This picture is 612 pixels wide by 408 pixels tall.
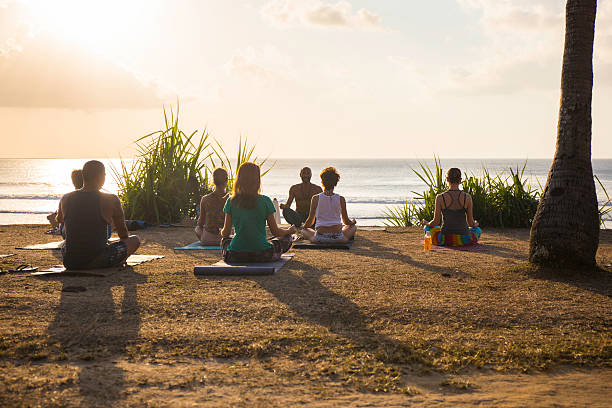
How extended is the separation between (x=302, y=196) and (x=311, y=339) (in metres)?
6.68

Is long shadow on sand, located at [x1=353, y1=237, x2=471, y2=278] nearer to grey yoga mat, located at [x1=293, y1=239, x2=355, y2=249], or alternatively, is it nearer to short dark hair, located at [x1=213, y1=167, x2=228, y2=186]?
grey yoga mat, located at [x1=293, y1=239, x2=355, y2=249]

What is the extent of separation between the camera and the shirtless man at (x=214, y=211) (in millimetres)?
8227

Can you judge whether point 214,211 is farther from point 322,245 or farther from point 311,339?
point 311,339

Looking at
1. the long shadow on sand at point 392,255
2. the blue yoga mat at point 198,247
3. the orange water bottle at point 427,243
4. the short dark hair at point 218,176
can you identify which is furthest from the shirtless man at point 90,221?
the orange water bottle at point 427,243

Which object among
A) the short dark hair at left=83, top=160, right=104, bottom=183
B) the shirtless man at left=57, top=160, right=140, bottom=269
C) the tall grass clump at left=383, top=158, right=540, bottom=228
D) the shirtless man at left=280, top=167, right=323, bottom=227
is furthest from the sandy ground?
the tall grass clump at left=383, top=158, right=540, bottom=228

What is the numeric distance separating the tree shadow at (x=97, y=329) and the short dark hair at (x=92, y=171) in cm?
104

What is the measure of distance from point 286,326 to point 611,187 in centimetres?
4870

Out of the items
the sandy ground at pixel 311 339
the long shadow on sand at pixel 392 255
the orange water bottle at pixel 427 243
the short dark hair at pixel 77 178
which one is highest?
the short dark hair at pixel 77 178

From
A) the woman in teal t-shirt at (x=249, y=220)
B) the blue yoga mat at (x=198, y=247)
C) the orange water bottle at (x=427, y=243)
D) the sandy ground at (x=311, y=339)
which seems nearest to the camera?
the sandy ground at (x=311, y=339)

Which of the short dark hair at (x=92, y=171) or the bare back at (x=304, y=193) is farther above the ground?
the short dark hair at (x=92, y=171)

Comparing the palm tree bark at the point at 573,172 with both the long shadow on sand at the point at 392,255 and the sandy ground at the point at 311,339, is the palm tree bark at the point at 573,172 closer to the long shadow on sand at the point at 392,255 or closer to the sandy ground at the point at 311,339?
the sandy ground at the point at 311,339

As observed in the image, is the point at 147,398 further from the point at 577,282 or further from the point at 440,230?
the point at 440,230

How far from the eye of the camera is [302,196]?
10.4 metres

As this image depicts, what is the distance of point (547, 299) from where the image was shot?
16.2ft
